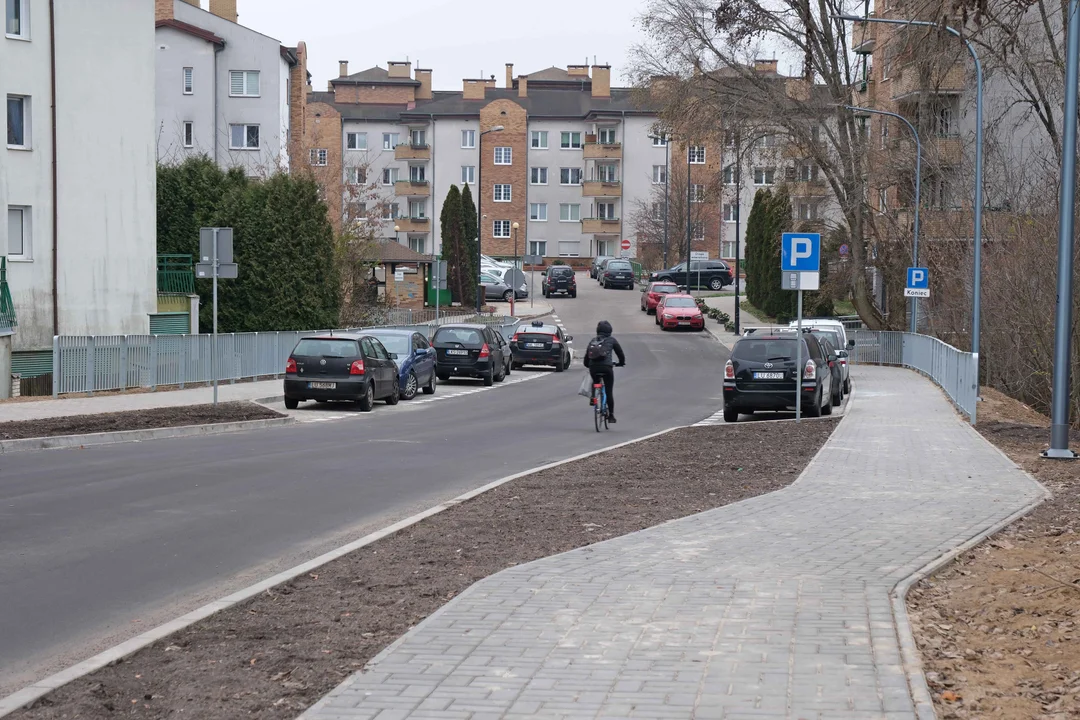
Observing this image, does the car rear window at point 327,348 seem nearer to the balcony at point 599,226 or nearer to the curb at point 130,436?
the curb at point 130,436

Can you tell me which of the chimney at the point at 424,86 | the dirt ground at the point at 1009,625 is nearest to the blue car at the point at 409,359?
the dirt ground at the point at 1009,625

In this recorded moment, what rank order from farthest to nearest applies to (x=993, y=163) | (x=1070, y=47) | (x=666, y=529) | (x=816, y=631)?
(x=993, y=163), (x=1070, y=47), (x=666, y=529), (x=816, y=631)

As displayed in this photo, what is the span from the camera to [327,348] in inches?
1003

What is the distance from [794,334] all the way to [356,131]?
92665 millimetres

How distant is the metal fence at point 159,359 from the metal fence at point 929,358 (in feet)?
44.9

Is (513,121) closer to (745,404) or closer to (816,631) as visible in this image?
(745,404)

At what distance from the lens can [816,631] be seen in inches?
271

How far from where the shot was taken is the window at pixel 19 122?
110 ft

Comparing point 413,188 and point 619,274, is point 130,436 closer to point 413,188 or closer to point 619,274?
point 619,274

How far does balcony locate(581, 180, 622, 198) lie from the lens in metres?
108

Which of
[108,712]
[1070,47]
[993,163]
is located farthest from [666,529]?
[993,163]

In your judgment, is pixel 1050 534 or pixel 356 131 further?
pixel 356 131

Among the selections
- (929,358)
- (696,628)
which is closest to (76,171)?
(929,358)

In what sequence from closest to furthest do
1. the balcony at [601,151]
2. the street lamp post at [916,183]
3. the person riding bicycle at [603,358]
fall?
the person riding bicycle at [603,358] < the street lamp post at [916,183] < the balcony at [601,151]
